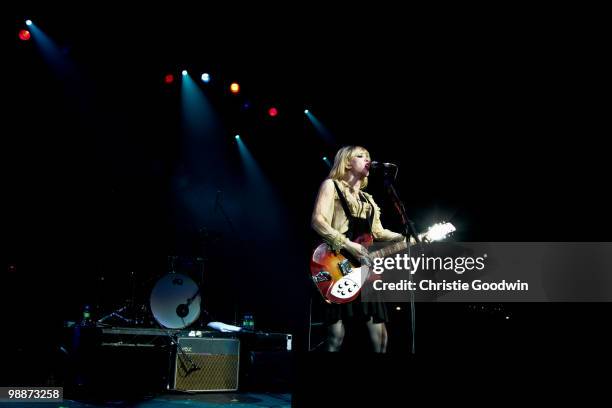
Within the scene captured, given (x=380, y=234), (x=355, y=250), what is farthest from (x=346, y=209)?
(x=380, y=234)

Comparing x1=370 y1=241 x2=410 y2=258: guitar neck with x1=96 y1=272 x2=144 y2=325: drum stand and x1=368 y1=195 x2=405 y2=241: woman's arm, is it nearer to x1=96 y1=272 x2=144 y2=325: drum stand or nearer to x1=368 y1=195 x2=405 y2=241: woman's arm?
x1=368 y1=195 x2=405 y2=241: woman's arm

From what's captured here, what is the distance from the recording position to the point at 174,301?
611 centimetres

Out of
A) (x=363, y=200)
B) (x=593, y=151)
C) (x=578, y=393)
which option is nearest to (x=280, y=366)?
(x=363, y=200)

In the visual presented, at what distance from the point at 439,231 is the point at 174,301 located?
3464 millimetres

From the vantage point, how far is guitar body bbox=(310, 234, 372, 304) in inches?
141

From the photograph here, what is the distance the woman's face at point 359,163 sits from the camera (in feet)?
12.9

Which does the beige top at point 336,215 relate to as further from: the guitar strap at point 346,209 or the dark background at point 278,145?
the dark background at point 278,145

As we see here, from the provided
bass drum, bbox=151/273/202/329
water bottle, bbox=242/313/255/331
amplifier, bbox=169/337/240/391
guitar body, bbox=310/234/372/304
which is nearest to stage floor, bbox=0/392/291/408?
amplifier, bbox=169/337/240/391

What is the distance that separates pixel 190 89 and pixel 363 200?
5380 mm

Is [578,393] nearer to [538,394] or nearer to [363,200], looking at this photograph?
[538,394]

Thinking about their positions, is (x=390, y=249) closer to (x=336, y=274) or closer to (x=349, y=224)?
(x=349, y=224)

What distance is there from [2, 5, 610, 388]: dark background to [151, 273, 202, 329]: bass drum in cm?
99

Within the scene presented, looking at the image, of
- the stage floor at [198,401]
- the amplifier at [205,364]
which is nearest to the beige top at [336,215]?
the stage floor at [198,401]

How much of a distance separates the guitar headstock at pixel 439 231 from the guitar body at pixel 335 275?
85 cm
